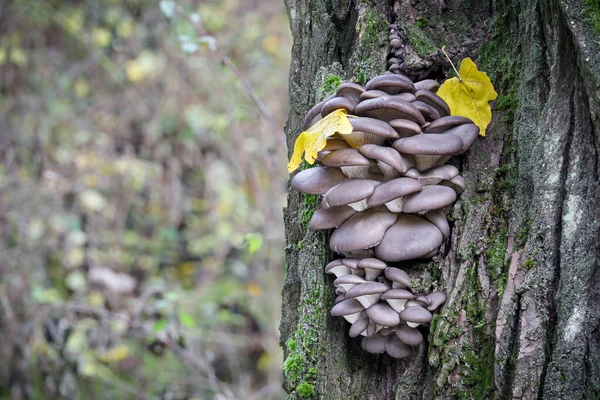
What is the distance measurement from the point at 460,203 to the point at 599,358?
0.72 meters

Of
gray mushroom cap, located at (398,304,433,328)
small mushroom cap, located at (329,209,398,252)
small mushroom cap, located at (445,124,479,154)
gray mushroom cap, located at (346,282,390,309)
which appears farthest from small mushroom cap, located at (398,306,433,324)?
small mushroom cap, located at (445,124,479,154)

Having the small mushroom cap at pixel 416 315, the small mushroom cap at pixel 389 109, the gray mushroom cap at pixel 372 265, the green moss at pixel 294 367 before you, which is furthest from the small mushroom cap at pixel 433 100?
the green moss at pixel 294 367

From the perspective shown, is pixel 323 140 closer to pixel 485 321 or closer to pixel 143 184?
pixel 485 321

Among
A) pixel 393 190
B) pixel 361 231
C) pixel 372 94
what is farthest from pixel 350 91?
pixel 361 231

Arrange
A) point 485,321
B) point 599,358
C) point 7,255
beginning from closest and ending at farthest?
point 599,358 → point 485,321 → point 7,255

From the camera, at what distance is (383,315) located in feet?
6.36

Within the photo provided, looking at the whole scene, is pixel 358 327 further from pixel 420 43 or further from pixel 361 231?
pixel 420 43

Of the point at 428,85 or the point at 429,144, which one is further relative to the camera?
the point at 428,85

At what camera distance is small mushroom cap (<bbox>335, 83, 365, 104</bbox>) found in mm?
2111

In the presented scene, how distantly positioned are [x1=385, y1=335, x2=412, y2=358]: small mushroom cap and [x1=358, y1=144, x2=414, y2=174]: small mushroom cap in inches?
26.3

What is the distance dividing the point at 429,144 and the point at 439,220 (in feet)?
1.06

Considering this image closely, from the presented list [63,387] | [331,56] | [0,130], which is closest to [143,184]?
[0,130]

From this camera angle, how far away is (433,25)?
92.0 inches

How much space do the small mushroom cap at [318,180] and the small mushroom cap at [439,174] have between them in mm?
329
